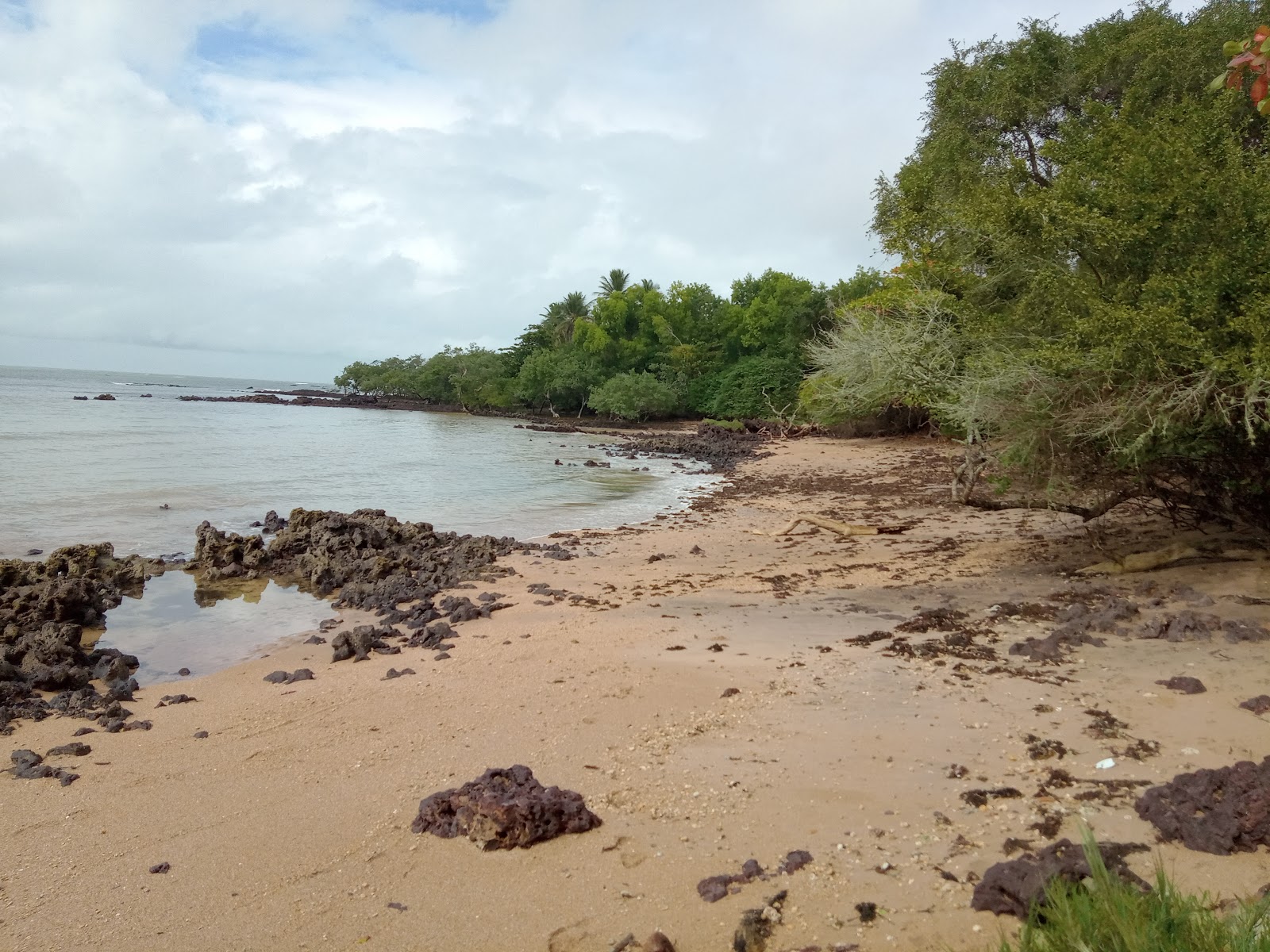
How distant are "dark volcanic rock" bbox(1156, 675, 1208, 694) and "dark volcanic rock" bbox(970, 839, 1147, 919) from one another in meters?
2.43

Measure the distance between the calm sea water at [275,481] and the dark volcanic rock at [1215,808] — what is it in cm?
1225

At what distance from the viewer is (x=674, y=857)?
372 cm

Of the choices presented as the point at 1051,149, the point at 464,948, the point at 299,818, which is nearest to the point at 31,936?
the point at 299,818

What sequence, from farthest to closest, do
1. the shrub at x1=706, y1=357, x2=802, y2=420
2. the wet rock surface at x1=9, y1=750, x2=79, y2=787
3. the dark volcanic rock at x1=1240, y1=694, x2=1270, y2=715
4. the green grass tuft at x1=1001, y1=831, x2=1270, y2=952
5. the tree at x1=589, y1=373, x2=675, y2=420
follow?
the tree at x1=589, y1=373, x2=675, y2=420 < the shrub at x1=706, y1=357, x2=802, y2=420 < the wet rock surface at x1=9, y1=750, x2=79, y2=787 < the dark volcanic rock at x1=1240, y1=694, x2=1270, y2=715 < the green grass tuft at x1=1001, y1=831, x2=1270, y2=952

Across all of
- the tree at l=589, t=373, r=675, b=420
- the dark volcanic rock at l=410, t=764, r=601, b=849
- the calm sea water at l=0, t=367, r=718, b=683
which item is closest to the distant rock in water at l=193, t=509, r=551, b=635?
the calm sea water at l=0, t=367, r=718, b=683

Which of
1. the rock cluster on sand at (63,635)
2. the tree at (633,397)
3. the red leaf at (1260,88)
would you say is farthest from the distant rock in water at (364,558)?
the tree at (633,397)

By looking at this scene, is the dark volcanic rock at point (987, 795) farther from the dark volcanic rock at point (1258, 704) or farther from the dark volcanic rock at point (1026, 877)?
the dark volcanic rock at point (1258, 704)

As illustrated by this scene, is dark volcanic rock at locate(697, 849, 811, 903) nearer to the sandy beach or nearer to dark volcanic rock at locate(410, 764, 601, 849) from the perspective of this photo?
the sandy beach

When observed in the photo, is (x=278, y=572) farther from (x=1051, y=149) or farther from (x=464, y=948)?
(x=1051, y=149)

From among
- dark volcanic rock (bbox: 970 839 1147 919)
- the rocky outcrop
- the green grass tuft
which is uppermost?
the green grass tuft

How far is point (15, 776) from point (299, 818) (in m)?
2.20

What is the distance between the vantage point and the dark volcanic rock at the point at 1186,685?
514 cm

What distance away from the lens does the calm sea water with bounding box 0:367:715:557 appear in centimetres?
1579

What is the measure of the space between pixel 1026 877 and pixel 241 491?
20535 mm
